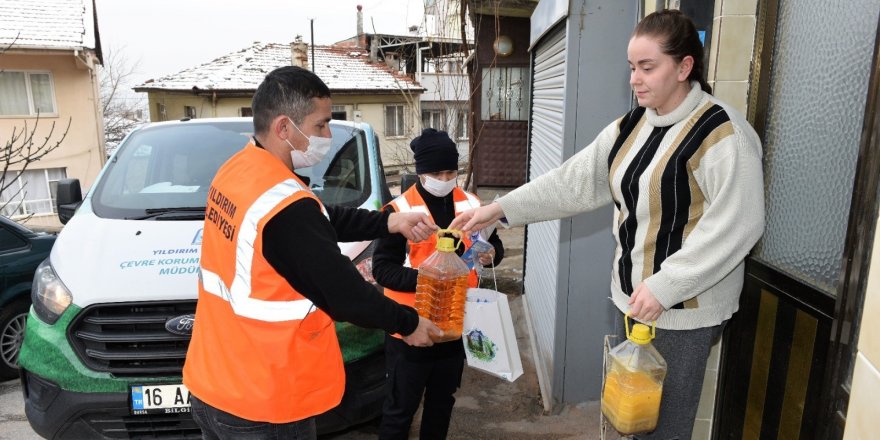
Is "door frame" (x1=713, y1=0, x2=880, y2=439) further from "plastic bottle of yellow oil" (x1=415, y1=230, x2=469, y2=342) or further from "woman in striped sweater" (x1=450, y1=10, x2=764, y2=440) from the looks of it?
"plastic bottle of yellow oil" (x1=415, y1=230, x2=469, y2=342)

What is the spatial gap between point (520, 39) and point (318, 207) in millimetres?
10800

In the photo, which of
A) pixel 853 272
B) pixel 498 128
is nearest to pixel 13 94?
pixel 498 128

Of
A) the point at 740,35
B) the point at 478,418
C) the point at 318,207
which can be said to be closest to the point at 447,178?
the point at 318,207

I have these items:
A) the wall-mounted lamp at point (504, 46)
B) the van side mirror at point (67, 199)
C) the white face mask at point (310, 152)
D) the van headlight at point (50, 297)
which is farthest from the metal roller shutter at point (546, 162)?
the wall-mounted lamp at point (504, 46)

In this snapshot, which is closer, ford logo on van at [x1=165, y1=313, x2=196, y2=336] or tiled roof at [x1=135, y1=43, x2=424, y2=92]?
ford logo on van at [x1=165, y1=313, x2=196, y2=336]

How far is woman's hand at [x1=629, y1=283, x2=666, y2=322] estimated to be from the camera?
172 cm

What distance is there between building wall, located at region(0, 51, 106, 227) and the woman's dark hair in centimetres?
1965

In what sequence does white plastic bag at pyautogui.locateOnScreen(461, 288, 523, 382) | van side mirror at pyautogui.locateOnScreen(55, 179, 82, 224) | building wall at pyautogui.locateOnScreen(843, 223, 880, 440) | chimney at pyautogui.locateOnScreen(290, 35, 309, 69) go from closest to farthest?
building wall at pyautogui.locateOnScreen(843, 223, 880, 440) → white plastic bag at pyautogui.locateOnScreen(461, 288, 523, 382) → van side mirror at pyautogui.locateOnScreen(55, 179, 82, 224) → chimney at pyautogui.locateOnScreen(290, 35, 309, 69)

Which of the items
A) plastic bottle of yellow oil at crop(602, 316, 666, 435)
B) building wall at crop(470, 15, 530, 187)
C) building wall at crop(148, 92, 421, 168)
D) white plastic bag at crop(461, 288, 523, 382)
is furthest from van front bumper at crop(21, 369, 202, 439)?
building wall at crop(148, 92, 421, 168)

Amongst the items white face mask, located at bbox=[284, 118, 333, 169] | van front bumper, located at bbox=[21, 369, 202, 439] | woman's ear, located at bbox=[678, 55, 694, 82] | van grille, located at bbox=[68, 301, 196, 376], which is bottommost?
van front bumper, located at bbox=[21, 369, 202, 439]

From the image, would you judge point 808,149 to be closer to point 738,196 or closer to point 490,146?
point 738,196

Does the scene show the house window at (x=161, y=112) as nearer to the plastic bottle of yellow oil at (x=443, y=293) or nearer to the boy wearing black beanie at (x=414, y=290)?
the boy wearing black beanie at (x=414, y=290)

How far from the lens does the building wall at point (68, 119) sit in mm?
18000

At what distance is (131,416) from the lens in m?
2.90
